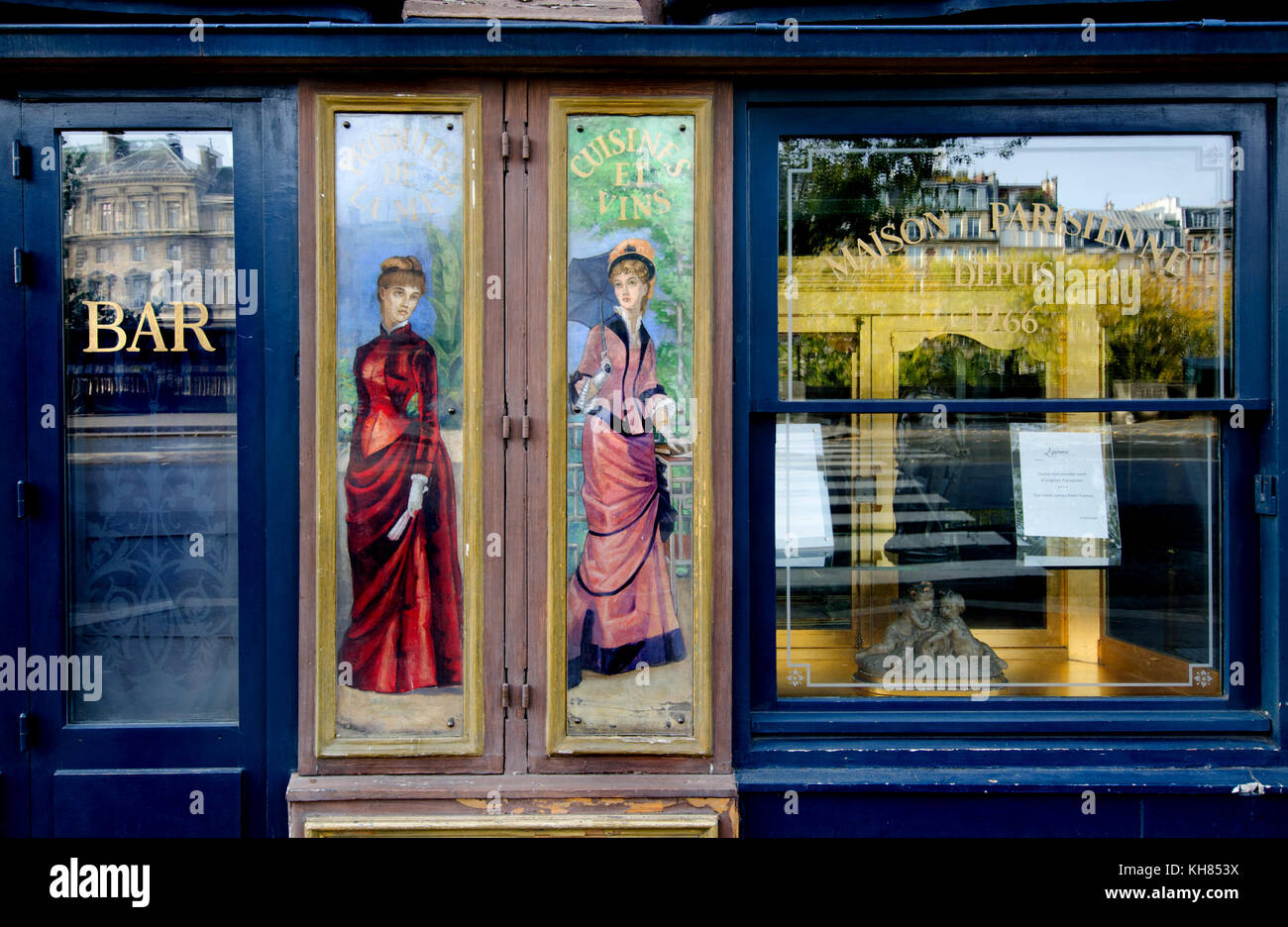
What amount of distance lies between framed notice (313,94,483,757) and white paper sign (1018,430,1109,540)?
7.35 feet

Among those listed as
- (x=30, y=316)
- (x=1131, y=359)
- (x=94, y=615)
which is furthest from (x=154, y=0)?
(x=1131, y=359)

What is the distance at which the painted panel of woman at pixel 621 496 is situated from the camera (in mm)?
2988

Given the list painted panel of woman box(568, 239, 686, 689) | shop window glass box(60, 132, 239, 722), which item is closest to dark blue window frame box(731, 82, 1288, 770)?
painted panel of woman box(568, 239, 686, 689)

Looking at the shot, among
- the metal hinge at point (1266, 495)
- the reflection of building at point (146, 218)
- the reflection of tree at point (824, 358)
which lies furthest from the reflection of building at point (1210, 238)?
the reflection of building at point (146, 218)

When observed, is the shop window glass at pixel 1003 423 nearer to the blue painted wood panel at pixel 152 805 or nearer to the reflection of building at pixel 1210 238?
the reflection of building at pixel 1210 238

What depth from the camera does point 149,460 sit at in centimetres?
313

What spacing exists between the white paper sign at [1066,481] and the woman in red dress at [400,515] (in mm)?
2336

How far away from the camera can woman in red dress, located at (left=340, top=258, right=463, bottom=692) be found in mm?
2965

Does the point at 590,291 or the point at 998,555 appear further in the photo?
the point at 998,555

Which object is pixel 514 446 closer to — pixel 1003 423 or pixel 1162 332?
pixel 1003 423

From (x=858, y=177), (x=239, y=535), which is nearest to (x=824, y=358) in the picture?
(x=858, y=177)

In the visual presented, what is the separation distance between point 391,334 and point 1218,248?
3.25m

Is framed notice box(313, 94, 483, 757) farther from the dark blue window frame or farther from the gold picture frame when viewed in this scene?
the dark blue window frame

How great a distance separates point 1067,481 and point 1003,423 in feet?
1.20
